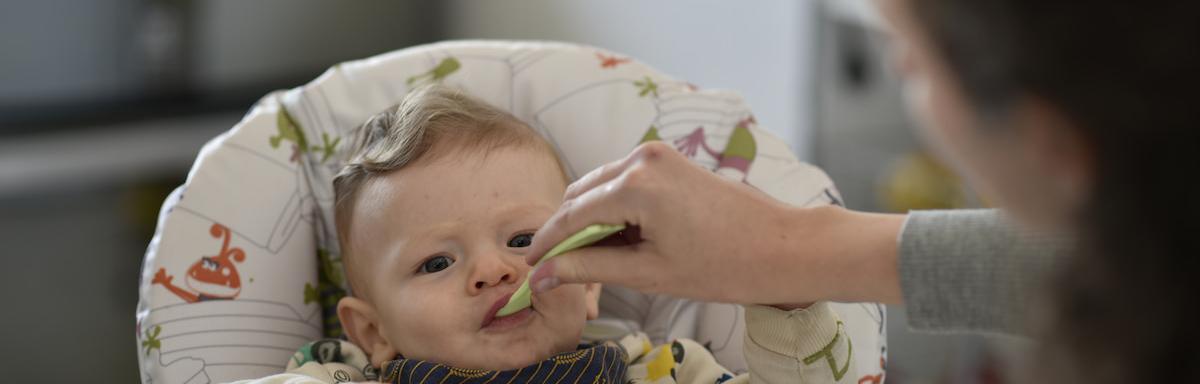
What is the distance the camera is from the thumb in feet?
2.86

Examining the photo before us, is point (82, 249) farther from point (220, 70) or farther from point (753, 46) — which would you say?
point (753, 46)

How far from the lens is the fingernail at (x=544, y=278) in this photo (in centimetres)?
89

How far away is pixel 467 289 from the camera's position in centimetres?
104

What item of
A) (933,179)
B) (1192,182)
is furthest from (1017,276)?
(933,179)

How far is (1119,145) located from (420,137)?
2.13 feet

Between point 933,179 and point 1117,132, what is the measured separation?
1.51 metres

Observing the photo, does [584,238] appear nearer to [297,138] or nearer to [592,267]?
[592,267]

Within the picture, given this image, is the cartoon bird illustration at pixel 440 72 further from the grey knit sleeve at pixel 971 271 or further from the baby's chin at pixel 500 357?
the grey knit sleeve at pixel 971 271

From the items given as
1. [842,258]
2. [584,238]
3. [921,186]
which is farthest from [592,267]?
[921,186]

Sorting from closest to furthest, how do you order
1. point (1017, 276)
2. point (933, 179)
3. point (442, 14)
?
point (1017, 276) → point (933, 179) → point (442, 14)

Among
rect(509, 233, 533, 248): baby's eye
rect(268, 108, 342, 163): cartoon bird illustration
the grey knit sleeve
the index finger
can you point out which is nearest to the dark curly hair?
the grey knit sleeve

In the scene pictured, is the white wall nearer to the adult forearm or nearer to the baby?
the baby

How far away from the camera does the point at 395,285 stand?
1.08 meters

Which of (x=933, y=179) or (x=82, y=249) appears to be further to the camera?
(x=82, y=249)
